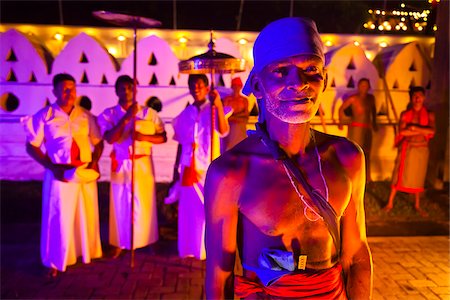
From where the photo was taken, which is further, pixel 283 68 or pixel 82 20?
pixel 82 20

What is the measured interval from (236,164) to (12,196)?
7.61 meters

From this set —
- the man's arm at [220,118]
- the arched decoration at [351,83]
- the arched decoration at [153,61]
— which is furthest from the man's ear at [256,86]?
the arched decoration at [351,83]

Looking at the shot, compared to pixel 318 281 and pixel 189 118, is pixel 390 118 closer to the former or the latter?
pixel 189 118

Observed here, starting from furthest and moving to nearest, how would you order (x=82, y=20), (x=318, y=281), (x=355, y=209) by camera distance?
(x=82, y=20)
(x=355, y=209)
(x=318, y=281)

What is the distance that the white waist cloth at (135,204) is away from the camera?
16.7 ft

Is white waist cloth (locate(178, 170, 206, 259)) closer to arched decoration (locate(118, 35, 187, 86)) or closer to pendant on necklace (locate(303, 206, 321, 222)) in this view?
pendant on necklace (locate(303, 206, 321, 222))

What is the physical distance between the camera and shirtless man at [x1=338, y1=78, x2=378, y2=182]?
8.41 meters

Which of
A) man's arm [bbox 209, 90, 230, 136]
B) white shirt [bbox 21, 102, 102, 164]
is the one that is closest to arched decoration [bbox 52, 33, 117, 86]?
white shirt [bbox 21, 102, 102, 164]

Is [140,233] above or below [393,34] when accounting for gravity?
below

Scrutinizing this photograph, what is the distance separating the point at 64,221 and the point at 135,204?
35.6 inches

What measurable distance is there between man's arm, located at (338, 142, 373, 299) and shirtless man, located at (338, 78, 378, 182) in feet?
22.8

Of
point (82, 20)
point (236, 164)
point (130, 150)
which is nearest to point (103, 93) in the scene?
point (82, 20)

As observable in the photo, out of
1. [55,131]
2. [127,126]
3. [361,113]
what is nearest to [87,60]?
[127,126]

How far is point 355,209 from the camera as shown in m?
1.78
